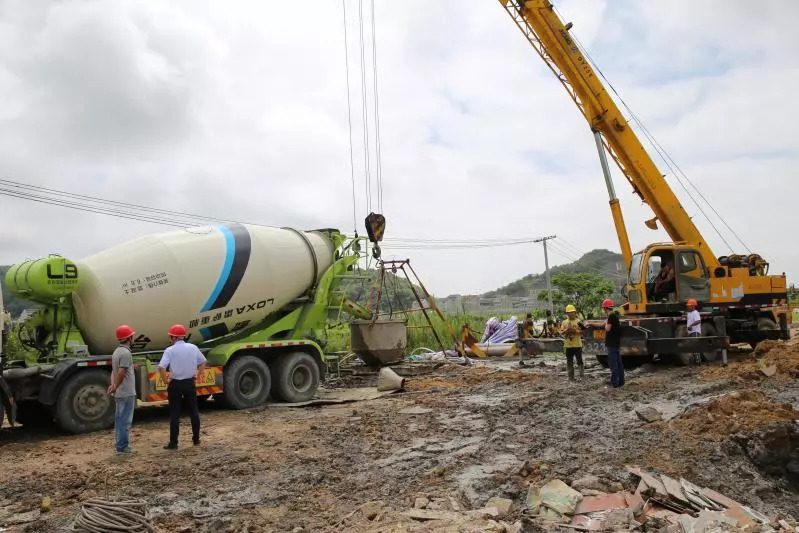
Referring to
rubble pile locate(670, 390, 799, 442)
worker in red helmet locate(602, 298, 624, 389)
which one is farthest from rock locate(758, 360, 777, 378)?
rubble pile locate(670, 390, 799, 442)

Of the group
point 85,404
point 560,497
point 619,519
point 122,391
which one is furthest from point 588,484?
point 85,404

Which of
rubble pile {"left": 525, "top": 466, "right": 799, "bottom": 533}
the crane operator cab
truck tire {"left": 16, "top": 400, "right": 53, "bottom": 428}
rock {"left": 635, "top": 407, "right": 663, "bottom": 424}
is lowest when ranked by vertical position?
rubble pile {"left": 525, "top": 466, "right": 799, "bottom": 533}

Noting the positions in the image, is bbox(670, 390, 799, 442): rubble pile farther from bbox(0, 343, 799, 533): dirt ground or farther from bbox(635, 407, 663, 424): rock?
bbox(635, 407, 663, 424): rock

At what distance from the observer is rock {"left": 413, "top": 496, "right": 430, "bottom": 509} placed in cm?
546

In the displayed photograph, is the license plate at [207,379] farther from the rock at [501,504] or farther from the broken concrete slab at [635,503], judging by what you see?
the broken concrete slab at [635,503]

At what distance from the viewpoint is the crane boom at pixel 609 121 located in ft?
50.9

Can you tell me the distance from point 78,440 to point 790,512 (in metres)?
8.49

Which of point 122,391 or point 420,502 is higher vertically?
point 122,391

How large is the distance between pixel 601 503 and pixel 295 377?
314 inches

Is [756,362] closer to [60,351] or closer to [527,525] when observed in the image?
[527,525]

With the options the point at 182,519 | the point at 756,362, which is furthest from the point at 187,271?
the point at 756,362

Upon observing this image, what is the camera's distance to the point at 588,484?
19.0ft

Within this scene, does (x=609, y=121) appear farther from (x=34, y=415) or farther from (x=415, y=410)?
(x=34, y=415)

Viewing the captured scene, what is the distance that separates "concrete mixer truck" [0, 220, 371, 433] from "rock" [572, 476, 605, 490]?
6.90 m
